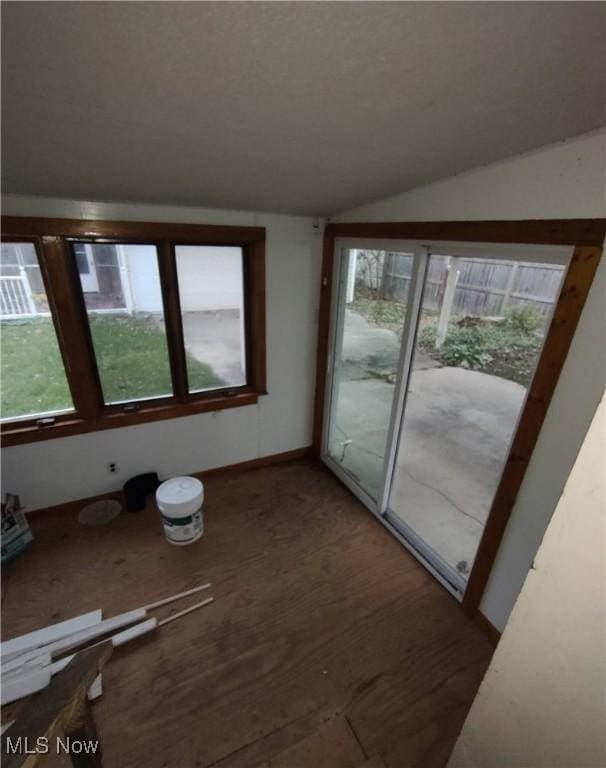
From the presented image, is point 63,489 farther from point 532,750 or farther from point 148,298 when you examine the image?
point 532,750

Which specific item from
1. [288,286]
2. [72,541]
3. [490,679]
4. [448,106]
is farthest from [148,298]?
[490,679]

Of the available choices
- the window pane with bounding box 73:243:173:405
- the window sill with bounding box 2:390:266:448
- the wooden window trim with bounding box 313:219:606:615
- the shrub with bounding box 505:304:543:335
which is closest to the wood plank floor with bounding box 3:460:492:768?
the wooden window trim with bounding box 313:219:606:615

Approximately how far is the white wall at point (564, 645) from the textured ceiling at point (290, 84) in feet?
2.94

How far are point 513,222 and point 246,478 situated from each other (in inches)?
101

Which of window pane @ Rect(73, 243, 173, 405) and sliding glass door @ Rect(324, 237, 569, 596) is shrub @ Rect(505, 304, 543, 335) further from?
window pane @ Rect(73, 243, 173, 405)

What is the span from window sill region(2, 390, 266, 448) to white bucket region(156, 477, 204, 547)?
544mm

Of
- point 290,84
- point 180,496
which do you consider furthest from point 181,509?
point 290,84

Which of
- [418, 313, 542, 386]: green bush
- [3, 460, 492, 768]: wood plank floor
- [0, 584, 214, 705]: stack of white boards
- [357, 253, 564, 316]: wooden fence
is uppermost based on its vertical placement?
[357, 253, 564, 316]: wooden fence

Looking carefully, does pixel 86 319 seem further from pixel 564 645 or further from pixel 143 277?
pixel 564 645

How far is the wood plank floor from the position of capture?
143cm

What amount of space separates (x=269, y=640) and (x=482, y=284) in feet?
12.5

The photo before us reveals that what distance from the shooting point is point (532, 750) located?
0.61 meters

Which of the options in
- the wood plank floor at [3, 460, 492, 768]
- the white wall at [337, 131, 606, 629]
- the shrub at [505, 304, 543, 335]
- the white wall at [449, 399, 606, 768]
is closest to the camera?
the white wall at [449, 399, 606, 768]

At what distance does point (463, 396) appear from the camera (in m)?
4.57
